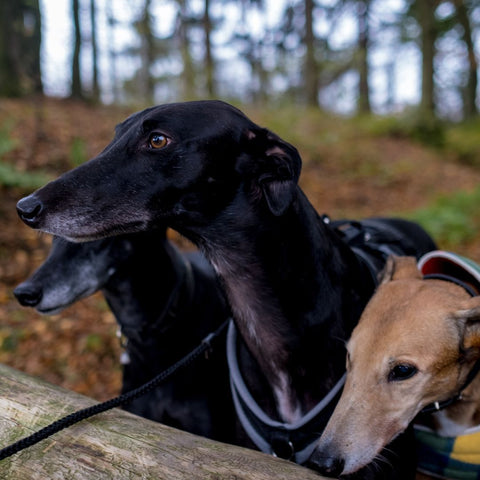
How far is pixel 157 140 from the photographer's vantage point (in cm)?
226

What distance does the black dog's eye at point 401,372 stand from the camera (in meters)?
2.22

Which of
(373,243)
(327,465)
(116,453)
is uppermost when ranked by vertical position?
(373,243)

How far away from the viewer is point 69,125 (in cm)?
1077

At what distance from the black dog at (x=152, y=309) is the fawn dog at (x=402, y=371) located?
122 cm

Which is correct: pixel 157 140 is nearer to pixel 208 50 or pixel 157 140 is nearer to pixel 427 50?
pixel 208 50

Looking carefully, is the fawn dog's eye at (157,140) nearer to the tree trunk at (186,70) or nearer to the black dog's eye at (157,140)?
the black dog's eye at (157,140)

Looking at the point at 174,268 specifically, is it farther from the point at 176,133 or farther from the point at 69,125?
the point at 69,125

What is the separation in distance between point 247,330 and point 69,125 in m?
9.55

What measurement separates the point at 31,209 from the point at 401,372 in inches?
73.1

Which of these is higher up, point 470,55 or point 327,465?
point 470,55

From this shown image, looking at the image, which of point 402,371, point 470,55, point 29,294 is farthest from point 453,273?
point 470,55

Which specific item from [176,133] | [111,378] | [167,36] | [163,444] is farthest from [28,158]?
[167,36]

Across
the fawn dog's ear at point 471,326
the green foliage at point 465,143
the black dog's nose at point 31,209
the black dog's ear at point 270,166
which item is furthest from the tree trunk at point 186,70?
the fawn dog's ear at point 471,326

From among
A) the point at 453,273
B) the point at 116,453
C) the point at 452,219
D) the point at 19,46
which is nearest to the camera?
the point at 116,453
